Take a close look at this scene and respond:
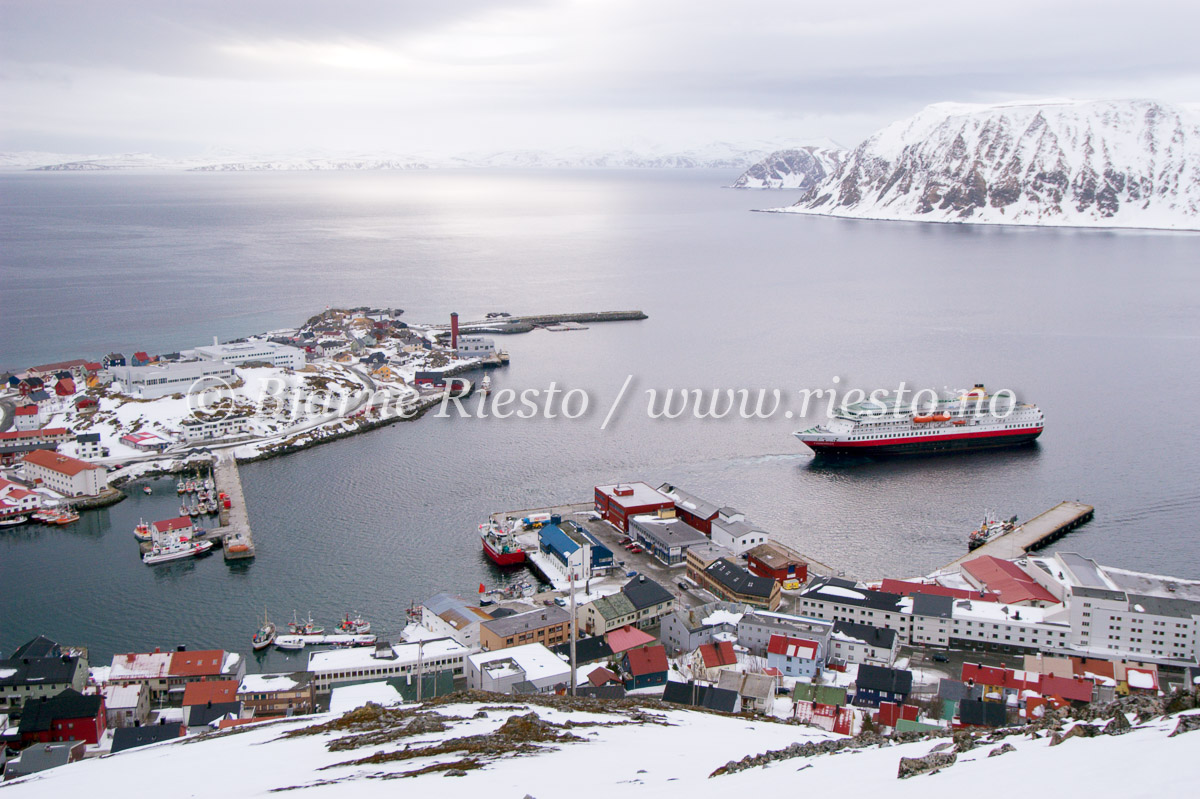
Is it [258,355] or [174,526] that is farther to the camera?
[258,355]

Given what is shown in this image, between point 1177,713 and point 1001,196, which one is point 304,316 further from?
point 1001,196

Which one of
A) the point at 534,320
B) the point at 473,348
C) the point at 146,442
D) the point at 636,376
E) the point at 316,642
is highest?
the point at 534,320

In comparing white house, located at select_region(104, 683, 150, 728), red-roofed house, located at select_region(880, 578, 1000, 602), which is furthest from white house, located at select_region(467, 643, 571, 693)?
red-roofed house, located at select_region(880, 578, 1000, 602)

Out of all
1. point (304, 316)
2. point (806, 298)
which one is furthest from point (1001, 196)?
point (304, 316)

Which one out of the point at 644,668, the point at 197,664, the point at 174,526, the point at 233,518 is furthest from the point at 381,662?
the point at 233,518

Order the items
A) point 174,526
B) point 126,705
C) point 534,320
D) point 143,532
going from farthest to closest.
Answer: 1. point 534,320
2. point 143,532
3. point 174,526
4. point 126,705

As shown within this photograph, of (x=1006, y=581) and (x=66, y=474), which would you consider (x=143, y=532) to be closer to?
(x=66, y=474)

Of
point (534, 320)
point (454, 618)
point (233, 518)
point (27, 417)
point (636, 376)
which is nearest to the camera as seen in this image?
point (454, 618)

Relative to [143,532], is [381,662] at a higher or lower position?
lower
